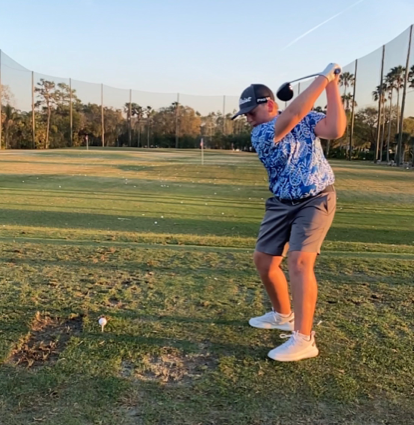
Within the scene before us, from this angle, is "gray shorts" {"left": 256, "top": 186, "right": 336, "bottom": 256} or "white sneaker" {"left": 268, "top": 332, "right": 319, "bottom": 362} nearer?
"white sneaker" {"left": 268, "top": 332, "right": 319, "bottom": 362}

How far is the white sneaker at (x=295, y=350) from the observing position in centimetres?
274

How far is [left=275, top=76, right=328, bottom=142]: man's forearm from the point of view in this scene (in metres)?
2.64

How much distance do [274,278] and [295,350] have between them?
63 centimetres

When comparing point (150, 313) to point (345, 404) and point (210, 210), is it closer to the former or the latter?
point (345, 404)

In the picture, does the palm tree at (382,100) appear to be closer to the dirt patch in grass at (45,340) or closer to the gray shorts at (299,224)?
the gray shorts at (299,224)

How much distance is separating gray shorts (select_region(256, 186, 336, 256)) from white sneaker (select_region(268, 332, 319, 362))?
531 millimetres

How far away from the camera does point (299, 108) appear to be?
2.64 metres

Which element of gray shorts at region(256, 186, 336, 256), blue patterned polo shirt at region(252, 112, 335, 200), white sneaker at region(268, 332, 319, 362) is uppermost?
blue patterned polo shirt at region(252, 112, 335, 200)

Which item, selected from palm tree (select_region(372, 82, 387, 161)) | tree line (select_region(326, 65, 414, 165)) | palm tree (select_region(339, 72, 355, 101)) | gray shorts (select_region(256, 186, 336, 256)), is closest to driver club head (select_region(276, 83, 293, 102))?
A: gray shorts (select_region(256, 186, 336, 256))

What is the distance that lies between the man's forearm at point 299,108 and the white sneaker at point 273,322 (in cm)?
128

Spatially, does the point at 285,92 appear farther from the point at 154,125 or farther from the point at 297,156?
the point at 154,125

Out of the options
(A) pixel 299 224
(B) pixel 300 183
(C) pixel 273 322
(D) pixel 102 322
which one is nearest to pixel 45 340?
(D) pixel 102 322

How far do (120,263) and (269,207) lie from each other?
2.13m

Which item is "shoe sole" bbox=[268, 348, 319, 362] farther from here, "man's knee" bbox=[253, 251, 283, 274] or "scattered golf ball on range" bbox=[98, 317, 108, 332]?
"scattered golf ball on range" bbox=[98, 317, 108, 332]
